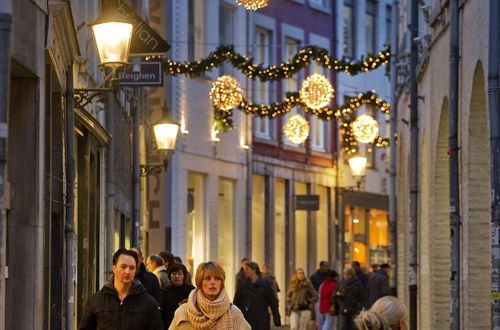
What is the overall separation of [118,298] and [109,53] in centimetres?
526

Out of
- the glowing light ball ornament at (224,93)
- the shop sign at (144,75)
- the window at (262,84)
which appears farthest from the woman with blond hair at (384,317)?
the window at (262,84)

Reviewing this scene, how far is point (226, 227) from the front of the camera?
4084cm

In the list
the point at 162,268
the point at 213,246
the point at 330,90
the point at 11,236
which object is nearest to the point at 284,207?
the point at 213,246

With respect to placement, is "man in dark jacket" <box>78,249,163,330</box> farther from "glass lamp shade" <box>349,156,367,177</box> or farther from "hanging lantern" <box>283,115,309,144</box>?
"glass lamp shade" <box>349,156,367,177</box>

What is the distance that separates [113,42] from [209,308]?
223 inches

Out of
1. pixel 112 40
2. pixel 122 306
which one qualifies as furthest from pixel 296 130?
pixel 122 306

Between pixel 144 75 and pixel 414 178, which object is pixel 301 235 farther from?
pixel 144 75

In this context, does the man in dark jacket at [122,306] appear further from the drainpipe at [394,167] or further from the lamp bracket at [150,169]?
the drainpipe at [394,167]

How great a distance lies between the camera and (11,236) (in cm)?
1423

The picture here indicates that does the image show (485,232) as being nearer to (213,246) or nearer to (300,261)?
(213,246)

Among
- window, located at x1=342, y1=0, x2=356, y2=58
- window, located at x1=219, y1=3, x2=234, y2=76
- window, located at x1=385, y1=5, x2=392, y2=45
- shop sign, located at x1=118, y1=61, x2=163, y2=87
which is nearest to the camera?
shop sign, located at x1=118, y1=61, x2=163, y2=87

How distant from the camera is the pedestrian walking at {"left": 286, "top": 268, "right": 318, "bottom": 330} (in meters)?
31.7

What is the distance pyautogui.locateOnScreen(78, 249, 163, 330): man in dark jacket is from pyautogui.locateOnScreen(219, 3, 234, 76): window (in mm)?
27818

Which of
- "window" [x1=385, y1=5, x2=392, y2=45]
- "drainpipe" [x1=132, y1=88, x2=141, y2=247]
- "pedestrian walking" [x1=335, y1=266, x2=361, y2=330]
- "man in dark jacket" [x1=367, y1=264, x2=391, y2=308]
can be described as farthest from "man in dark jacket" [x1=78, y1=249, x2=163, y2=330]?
"window" [x1=385, y1=5, x2=392, y2=45]
